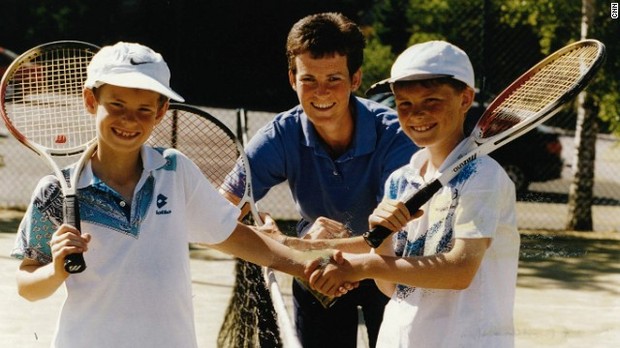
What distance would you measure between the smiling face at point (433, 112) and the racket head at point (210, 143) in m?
0.84

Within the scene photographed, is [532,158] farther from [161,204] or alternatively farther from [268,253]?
[161,204]

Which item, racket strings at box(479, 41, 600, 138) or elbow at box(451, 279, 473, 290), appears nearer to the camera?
elbow at box(451, 279, 473, 290)

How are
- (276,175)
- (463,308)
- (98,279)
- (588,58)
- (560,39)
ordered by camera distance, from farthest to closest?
(560,39) < (276,175) < (588,58) < (463,308) < (98,279)

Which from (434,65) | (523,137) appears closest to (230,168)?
(434,65)

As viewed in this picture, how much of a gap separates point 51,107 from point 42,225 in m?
0.91

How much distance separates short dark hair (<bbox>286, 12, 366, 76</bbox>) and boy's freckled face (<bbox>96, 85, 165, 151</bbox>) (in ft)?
2.89

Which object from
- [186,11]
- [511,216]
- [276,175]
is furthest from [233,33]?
[511,216]

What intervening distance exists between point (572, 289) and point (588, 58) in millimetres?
4259

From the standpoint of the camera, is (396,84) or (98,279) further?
(396,84)

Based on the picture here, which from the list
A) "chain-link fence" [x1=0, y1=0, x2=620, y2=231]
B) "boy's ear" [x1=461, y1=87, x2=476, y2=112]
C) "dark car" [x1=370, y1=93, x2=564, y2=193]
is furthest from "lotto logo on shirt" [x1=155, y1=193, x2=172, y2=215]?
"dark car" [x1=370, y1=93, x2=564, y2=193]

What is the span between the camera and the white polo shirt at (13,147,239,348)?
90.3 inches

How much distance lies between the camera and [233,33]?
1414 centimetres

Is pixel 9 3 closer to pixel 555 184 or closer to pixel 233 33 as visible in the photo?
pixel 233 33

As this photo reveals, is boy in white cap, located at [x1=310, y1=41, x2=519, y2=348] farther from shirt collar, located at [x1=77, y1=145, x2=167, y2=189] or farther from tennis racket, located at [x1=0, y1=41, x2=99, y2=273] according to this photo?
tennis racket, located at [x1=0, y1=41, x2=99, y2=273]
